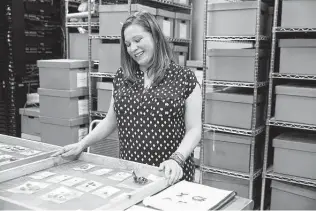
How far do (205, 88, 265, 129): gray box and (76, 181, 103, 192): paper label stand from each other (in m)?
1.74

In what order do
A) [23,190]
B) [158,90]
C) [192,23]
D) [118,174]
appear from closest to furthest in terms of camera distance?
[23,190], [118,174], [158,90], [192,23]

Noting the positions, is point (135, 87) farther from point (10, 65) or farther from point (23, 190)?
point (10, 65)

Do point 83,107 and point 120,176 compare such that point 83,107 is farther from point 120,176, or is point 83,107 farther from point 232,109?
point 120,176

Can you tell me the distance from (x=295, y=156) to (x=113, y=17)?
1.75 meters

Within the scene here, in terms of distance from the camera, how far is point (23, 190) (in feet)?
3.82

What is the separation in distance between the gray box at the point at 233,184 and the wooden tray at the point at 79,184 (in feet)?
5.50

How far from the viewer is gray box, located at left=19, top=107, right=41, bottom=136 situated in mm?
3518

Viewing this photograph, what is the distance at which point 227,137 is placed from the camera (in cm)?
283

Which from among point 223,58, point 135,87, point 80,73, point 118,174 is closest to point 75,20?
point 80,73

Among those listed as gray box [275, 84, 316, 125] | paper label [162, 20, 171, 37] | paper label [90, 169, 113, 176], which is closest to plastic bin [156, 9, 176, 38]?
paper label [162, 20, 171, 37]

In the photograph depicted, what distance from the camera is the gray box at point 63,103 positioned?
3217 millimetres

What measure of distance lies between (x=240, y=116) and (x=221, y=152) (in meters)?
0.32

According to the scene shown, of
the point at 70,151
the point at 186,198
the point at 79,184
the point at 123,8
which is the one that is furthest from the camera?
the point at 123,8

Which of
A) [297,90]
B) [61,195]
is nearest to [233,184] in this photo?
[297,90]
